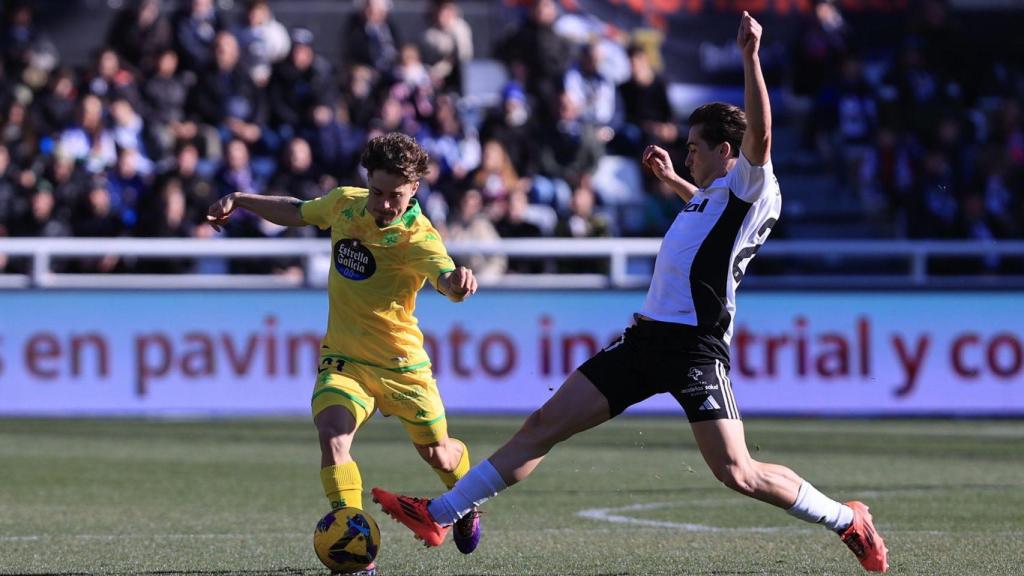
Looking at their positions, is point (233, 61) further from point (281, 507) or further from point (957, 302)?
point (281, 507)

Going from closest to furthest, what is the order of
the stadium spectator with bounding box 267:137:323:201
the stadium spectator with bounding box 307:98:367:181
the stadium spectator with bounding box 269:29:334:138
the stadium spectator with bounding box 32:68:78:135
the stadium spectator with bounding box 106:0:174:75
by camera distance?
the stadium spectator with bounding box 267:137:323:201 → the stadium spectator with bounding box 32:68:78:135 → the stadium spectator with bounding box 307:98:367:181 → the stadium spectator with bounding box 269:29:334:138 → the stadium spectator with bounding box 106:0:174:75

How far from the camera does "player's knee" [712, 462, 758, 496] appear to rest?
7035 millimetres

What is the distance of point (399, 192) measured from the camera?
7.63 meters

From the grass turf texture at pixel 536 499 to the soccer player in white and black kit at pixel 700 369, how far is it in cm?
46

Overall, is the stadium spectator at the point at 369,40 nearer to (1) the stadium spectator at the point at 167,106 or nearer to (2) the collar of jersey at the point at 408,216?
(1) the stadium spectator at the point at 167,106

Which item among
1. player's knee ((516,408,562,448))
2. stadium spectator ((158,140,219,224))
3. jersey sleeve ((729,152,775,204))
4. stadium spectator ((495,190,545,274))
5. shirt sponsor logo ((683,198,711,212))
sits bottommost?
player's knee ((516,408,562,448))

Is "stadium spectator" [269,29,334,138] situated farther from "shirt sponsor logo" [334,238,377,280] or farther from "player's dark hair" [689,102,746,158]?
"player's dark hair" [689,102,746,158]

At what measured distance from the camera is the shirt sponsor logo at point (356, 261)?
7895 mm

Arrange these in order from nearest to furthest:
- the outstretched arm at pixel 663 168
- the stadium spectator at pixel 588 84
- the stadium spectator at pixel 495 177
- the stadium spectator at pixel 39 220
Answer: the outstretched arm at pixel 663 168 < the stadium spectator at pixel 39 220 < the stadium spectator at pixel 495 177 < the stadium spectator at pixel 588 84

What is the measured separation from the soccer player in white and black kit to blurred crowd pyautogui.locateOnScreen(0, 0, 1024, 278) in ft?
32.0

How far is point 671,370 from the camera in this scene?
7.18m

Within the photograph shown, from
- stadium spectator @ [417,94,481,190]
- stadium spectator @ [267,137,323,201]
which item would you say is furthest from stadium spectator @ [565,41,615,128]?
stadium spectator @ [267,137,323,201]

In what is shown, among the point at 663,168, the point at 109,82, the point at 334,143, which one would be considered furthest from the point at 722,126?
the point at 109,82

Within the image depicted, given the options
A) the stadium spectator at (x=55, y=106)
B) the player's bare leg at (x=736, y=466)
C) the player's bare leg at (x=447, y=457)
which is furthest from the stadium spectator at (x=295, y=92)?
the player's bare leg at (x=736, y=466)
